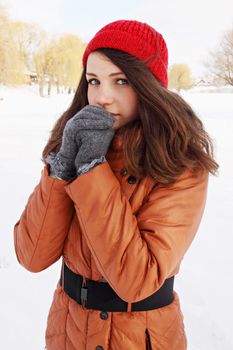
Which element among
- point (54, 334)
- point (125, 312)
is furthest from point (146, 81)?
point (54, 334)

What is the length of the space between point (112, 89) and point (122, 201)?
40cm

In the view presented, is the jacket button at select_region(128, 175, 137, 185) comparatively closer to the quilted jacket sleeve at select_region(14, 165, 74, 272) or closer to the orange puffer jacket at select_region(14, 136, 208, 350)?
the orange puffer jacket at select_region(14, 136, 208, 350)

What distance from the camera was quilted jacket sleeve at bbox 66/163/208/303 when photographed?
0.97 meters

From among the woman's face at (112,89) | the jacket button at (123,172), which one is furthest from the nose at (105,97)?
the jacket button at (123,172)

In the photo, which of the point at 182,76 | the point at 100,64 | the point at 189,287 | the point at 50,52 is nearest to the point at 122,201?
the point at 100,64

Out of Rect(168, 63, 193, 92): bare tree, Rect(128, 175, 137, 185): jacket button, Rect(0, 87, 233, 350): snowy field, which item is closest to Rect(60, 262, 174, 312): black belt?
Rect(128, 175, 137, 185): jacket button

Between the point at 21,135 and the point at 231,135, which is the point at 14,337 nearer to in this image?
the point at 21,135

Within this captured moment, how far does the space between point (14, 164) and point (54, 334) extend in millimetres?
5670

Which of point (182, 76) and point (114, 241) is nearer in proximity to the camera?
point (114, 241)

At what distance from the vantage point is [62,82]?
41.2 m

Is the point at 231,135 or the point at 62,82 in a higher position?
the point at 231,135

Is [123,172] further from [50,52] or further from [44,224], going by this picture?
[50,52]

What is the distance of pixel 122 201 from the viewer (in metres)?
1.02

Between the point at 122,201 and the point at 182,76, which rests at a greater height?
the point at 122,201
